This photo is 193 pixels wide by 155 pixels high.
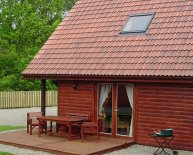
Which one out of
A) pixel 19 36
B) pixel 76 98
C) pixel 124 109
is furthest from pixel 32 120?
pixel 19 36

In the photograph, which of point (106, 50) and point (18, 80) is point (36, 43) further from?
point (106, 50)

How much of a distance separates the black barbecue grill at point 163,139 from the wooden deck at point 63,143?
41.5 inches

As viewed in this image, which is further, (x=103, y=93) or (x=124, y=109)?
(x=103, y=93)

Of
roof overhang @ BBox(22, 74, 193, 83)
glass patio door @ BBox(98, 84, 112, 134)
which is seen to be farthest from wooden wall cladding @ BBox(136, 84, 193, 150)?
glass patio door @ BBox(98, 84, 112, 134)

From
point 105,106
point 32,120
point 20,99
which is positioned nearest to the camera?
point 105,106

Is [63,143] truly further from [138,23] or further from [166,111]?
[138,23]

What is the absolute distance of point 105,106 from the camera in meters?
15.1

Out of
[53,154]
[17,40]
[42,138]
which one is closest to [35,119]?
[42,138]

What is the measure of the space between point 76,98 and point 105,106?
130 cm

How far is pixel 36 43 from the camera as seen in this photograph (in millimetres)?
36031

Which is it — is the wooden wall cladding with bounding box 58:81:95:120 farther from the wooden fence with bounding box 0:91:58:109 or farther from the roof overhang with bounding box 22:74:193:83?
the wooden fence with bounding box 0:91:58:109

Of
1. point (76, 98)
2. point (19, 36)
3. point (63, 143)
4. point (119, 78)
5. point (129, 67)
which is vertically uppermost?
point (19, 36)

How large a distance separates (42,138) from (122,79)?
3.46 meters

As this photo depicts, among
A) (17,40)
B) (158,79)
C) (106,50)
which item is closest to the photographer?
(158,79)
